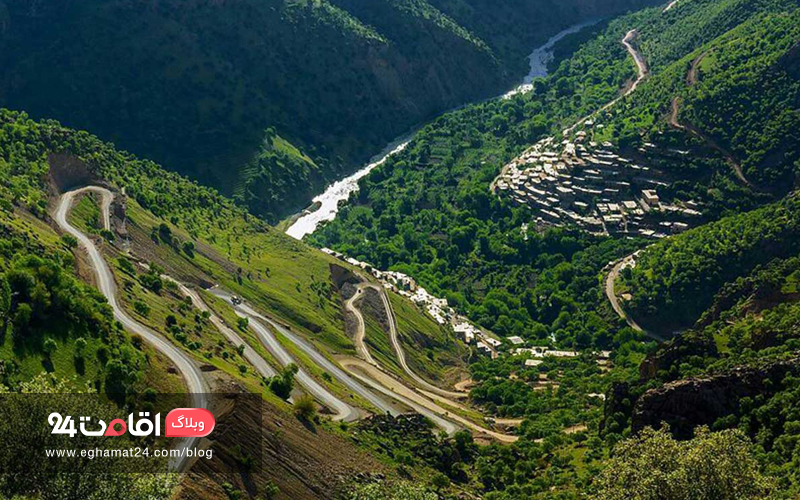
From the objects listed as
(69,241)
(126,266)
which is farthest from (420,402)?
(69,241)

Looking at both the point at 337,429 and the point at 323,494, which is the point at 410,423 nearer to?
the point at 337,429

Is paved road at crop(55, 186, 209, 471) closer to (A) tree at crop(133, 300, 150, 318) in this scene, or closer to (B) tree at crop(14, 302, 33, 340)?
(A) tree at crop(133, 300, 150, 318)

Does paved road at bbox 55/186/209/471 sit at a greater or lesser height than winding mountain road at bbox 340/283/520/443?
lesser

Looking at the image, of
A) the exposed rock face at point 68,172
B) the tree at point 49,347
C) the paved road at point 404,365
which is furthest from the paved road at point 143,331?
the paved road at point 404,365

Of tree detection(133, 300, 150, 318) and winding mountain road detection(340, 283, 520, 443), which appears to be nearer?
tree detection(133, 300, 150, 318)

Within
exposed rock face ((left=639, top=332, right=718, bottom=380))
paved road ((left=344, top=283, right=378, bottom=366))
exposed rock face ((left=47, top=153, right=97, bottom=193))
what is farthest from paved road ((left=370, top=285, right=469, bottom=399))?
exposed rock face ((left=47, top=153, right=97, bottom=193))

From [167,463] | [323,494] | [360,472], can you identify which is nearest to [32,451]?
[167,463]
